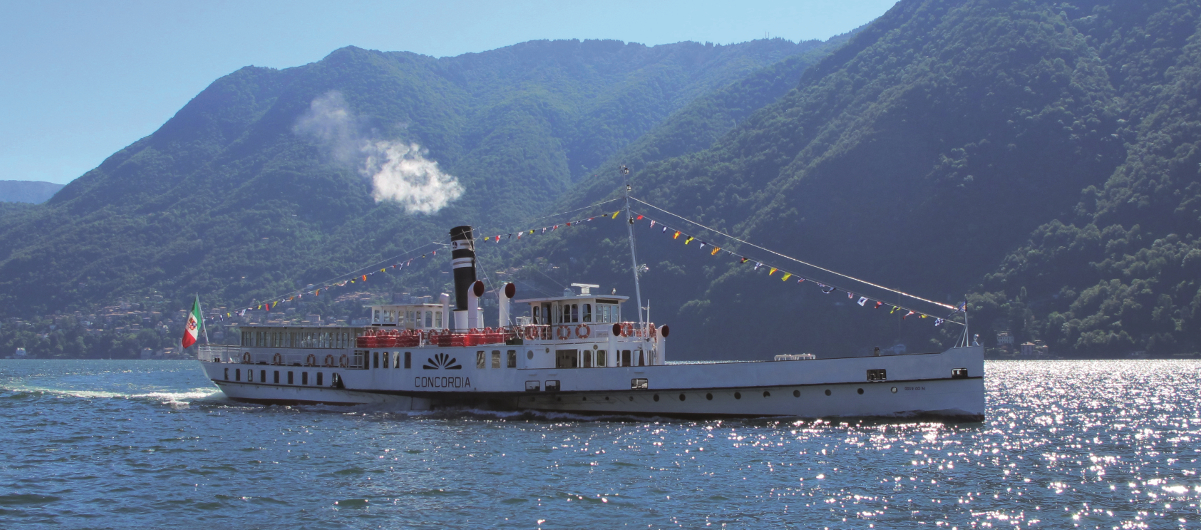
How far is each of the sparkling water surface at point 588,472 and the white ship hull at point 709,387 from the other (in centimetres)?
58

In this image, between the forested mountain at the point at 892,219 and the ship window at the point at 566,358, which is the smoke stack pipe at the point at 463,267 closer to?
the ship window at the point at 566,358

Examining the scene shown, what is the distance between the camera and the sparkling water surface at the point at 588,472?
55.8 feet

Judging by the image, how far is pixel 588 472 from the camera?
21141 mm

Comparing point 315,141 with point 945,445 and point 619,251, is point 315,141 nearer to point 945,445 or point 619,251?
point 619,251

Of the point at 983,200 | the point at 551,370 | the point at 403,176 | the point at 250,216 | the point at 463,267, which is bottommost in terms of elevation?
the point at 551,370

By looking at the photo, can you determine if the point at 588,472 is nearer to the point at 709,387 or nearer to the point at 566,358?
the point at 709,387

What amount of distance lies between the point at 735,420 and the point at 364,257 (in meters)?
135

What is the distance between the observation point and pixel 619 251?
117 meters

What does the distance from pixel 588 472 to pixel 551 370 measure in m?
10.8

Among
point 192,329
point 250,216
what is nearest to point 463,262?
point 192,329

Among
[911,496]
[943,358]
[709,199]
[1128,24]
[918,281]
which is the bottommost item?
[911,496]

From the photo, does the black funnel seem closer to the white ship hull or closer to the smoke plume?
the white ship hull

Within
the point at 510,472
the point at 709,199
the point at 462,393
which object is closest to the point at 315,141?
the point at 709,199

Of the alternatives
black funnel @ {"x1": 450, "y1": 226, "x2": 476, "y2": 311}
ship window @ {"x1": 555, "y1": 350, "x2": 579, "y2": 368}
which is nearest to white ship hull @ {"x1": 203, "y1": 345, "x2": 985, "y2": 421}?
ship window @ {"x1": 555, "y1": 350, "x2": 579, "y2": 368}
